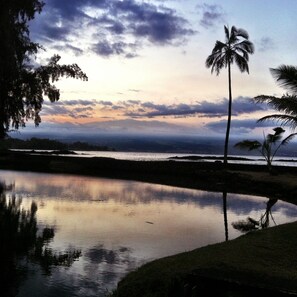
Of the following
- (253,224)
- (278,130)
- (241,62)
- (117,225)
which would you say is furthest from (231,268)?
(241,62)

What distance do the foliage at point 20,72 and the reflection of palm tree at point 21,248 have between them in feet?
22.9

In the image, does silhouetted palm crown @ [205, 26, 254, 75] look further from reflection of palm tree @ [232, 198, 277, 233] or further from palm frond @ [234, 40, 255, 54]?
reflection of palm tree @ [232, 198, 277, 233]

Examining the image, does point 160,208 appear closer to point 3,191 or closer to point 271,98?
point 271,98

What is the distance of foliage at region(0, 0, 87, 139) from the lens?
1614 cm

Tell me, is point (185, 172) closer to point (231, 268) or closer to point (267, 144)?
point (267, 144)

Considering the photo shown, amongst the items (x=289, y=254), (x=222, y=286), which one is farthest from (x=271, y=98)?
(x=222, y=286)

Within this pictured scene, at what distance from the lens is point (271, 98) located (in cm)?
1847

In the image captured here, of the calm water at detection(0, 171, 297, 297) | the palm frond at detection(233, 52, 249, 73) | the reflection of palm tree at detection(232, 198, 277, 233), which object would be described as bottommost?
the calm water at detection(0, 171, 297, 297)

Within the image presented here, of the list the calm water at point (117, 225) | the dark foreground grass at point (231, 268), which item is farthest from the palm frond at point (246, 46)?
the dark foreground grass at point (231, 268)

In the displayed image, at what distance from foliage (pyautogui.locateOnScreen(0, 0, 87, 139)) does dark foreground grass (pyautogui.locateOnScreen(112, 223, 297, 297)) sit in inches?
489

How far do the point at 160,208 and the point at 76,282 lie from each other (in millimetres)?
9859

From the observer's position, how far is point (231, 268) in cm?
459

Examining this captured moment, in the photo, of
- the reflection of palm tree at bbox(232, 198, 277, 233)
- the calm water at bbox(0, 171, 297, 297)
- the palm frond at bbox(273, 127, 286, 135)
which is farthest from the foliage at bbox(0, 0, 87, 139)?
the palm frond at bbox(273, 127, 286, 135)

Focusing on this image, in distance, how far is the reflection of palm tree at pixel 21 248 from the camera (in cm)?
746
